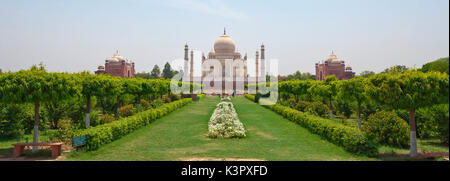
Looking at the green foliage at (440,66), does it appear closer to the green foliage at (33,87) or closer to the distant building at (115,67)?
the green foliage at (33,87)

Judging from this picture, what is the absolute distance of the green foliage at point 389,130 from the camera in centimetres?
779

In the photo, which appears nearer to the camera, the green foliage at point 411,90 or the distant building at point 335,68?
the green foliage at point 411,90

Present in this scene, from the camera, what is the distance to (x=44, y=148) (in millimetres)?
7668

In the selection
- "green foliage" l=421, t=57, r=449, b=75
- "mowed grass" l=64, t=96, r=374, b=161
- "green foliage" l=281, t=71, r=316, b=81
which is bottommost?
"mowed grass" l=64, t=96, r=374, b=161

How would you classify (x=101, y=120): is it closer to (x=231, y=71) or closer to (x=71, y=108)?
(x=71, y=108)

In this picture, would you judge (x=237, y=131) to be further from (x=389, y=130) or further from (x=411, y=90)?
(x=411, y=90)

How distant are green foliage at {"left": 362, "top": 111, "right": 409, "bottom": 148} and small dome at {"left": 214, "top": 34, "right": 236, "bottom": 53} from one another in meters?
49.6

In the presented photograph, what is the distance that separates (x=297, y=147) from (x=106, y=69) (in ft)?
177

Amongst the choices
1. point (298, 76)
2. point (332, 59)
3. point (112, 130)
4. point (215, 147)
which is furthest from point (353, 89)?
point (298, 76)

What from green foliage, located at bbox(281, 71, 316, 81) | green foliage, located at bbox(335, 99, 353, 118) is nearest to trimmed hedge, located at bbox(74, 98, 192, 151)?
green foliage, located at bbox(335, 99, 353, 118)

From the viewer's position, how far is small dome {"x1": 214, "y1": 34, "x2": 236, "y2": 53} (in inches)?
2247

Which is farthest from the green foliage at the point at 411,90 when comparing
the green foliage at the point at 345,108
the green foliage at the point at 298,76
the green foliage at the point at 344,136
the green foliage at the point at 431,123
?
the green foliage at the point at 298,76

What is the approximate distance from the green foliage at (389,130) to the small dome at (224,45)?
1953 inches

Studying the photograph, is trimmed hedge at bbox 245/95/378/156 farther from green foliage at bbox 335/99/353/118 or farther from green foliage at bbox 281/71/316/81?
green foliage at bbox 281/71/316/81
